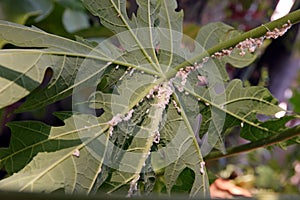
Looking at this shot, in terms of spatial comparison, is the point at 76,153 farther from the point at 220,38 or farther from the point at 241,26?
the point at 241,26

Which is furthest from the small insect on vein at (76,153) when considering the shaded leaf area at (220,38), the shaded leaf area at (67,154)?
the shaded leaf area at (220,38)

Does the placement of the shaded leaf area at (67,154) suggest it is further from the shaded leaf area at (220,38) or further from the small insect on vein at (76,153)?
the shaded leaf area at (220,38)

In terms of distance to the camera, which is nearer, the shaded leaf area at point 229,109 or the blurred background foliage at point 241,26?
the shaded leaf area at point 229,109

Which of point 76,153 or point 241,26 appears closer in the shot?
point 76,153

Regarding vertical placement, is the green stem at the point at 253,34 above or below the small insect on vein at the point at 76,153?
above

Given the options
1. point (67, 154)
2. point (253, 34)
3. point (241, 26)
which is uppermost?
point (241, 26)

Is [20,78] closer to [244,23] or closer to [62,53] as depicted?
[62,53]

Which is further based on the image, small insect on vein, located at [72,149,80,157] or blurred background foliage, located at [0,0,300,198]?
blurred background foliage, located at [0,0,300,198]

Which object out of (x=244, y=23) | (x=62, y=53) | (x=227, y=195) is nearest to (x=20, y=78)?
(x=62, y=53)

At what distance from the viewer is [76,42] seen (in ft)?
0.91

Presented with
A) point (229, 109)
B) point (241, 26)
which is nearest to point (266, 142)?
point (229, 109)

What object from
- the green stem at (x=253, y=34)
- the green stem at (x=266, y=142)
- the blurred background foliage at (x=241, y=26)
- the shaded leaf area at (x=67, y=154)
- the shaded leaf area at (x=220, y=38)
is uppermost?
the blurred background foliage at (x=241, y=26)

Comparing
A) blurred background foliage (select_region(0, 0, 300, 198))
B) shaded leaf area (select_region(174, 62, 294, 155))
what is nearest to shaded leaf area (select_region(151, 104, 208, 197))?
shaded leaf area (select_region(174, 62, 294, 155))

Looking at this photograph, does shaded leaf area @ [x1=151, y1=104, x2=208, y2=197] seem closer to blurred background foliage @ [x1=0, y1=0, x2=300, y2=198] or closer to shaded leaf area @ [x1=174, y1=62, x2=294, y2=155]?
shaded leaf area @ [x1=174, y1=62, x2=294, y2=155]
